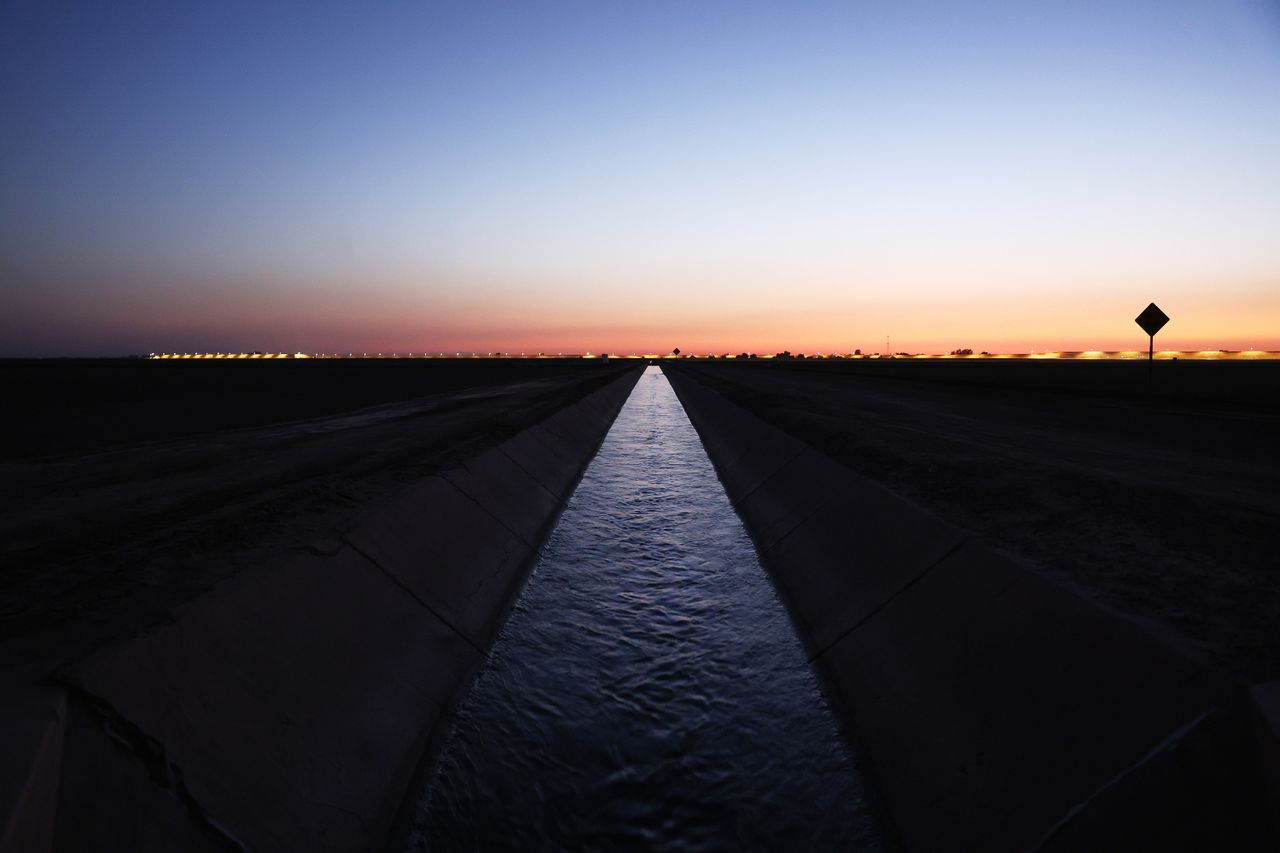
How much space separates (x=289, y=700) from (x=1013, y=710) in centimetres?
452

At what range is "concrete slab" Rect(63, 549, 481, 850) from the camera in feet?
10.7

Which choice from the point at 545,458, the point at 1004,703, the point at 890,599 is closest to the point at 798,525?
the point at 890,599

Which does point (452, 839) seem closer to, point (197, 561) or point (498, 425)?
point (197, 561)

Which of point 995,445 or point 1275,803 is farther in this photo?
point 995,445

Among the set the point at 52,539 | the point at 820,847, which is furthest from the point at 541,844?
the point at 52,539

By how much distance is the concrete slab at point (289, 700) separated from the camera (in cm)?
325

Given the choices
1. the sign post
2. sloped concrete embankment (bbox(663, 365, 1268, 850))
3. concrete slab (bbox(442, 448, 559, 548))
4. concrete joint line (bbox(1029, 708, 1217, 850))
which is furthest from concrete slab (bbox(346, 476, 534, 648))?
the sign post

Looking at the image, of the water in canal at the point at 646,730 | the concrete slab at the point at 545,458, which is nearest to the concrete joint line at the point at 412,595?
the water in canal at the point at 646,730

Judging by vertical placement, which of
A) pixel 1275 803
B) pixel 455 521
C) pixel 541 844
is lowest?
pixel 541 844

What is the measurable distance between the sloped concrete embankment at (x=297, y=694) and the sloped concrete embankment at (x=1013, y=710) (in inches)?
133

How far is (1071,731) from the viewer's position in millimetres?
3309

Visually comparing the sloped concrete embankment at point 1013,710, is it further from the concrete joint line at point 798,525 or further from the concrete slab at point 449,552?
the concrete slab at point 449,552

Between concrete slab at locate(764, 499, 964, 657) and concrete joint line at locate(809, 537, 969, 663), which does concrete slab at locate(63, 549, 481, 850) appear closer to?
concrete joint line at locate(809, 537, 969, 663)

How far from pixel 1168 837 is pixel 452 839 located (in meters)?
3.62
